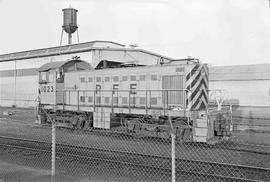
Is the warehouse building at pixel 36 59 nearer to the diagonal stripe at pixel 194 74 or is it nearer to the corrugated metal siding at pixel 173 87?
the corrugated metal siding at pixel 173 87

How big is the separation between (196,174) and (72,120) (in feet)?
31.4

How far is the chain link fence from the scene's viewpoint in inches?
260

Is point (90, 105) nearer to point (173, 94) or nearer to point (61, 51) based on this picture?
point (173, 94)

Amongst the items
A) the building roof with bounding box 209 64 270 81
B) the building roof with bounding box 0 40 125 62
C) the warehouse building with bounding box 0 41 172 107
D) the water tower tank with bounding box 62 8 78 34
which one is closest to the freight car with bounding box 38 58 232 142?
the warehouse building with bounding box 0 41 172 107

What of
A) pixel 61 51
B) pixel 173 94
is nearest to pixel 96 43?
pixel 61 51

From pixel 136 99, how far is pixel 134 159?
4.95 meters

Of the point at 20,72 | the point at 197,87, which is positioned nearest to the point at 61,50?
the point at 20,72

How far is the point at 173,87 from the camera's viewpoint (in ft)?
40.3

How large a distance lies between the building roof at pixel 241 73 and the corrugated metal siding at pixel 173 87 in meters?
21.9

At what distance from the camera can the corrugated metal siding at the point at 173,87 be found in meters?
12.0

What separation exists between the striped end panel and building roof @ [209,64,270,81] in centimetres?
2083

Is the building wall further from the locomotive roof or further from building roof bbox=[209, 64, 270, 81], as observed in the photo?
the locomotive roof

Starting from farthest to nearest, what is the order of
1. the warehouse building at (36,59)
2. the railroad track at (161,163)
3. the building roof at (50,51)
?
1. the building roof at (50,51)
2. the warehouse building at (36,59)
3. the railroad track at (161,163)

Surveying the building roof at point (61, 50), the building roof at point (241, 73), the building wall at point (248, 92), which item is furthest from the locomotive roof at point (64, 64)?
the building roof at point (241, 73)
